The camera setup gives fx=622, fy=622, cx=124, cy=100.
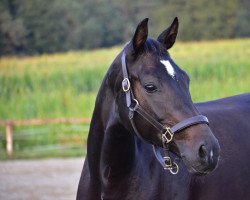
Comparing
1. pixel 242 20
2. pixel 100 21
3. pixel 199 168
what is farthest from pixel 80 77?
pixel 199 168

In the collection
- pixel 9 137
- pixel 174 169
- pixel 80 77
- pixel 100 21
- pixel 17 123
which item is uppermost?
pixel 100 21

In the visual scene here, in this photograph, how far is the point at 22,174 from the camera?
1203cm

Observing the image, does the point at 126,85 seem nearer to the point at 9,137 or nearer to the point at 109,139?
the point at 109,139

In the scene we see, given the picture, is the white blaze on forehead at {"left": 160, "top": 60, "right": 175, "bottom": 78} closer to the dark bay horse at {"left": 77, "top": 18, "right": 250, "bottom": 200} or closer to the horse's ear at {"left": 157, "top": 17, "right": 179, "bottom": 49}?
the dark bay horse at {"left": 77, "top": 18, "right": 250, "bottom": 200}

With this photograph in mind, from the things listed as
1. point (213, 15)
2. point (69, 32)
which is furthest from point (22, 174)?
point (213, 15)

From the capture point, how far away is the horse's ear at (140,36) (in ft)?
12.5

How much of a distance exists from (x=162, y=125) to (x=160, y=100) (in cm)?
15

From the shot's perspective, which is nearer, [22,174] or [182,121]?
[182,121]

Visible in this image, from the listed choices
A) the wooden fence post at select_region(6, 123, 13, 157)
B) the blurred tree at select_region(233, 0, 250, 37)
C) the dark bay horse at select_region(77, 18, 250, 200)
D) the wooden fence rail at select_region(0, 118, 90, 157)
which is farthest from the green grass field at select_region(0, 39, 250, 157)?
the dark bay horse at select_region(77, 18, 250, 200)

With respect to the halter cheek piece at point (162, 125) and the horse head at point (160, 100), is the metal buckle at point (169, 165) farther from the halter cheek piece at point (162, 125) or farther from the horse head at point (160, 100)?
the horse head at point (160, 100)

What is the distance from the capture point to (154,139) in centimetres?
384

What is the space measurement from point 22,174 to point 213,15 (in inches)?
278

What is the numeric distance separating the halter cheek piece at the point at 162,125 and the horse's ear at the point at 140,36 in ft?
0.46

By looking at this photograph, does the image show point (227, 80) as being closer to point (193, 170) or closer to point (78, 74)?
point (78, 74)
